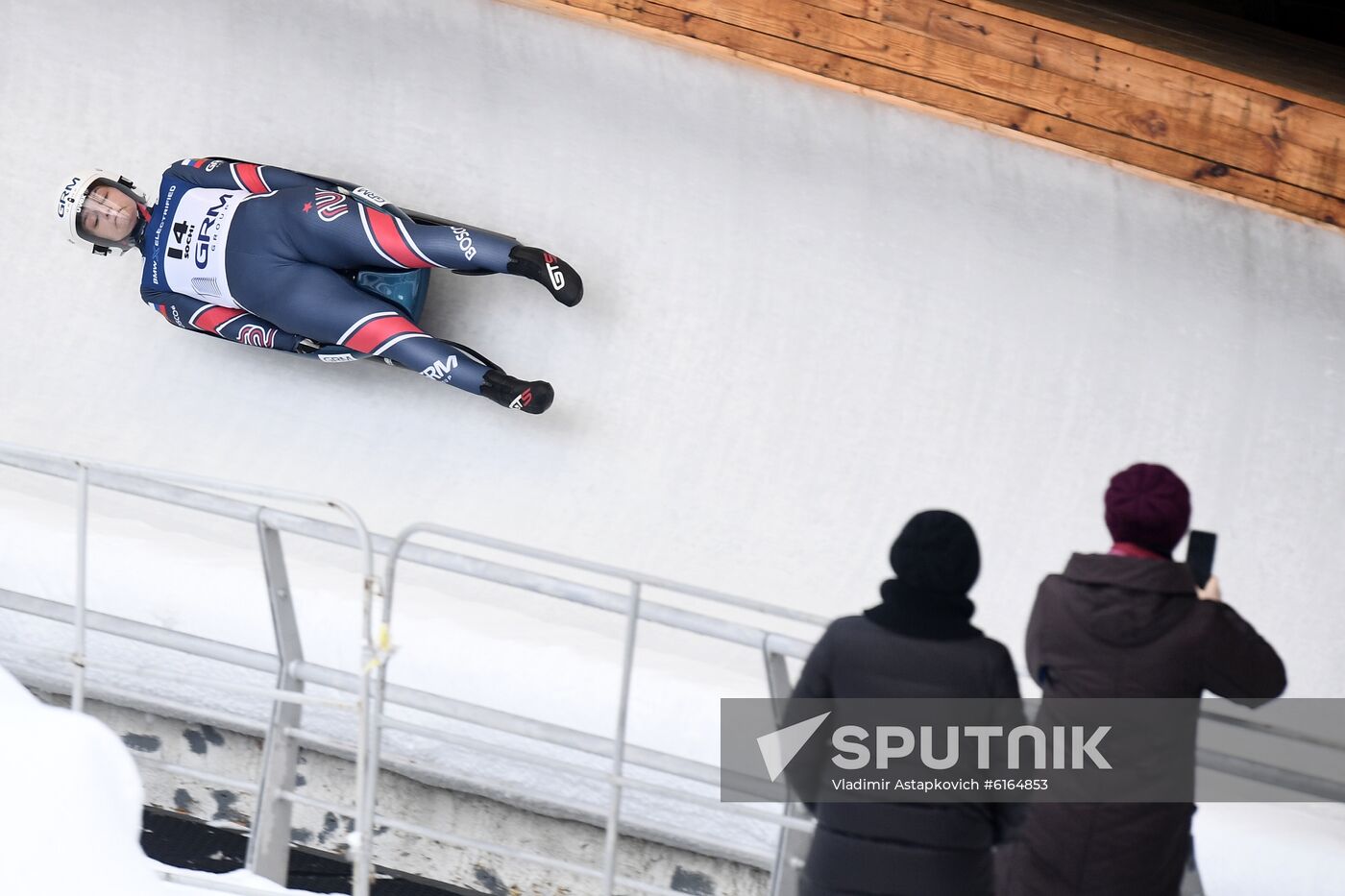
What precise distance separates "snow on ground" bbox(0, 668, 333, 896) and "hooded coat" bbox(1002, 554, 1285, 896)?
5.13 feet

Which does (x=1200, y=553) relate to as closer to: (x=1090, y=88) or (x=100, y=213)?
(x=1090, y=88)

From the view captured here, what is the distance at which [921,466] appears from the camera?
13.1 ft

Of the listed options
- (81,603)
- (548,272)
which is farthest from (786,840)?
(548,272)

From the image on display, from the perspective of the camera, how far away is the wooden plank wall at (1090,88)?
3.62 metres

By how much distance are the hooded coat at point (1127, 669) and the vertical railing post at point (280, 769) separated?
156 centimetres

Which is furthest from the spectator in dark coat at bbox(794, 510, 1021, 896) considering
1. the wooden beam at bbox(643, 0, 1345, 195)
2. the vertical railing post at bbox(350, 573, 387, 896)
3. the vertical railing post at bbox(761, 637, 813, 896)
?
the wooden beam at bbox(643, 0, 1345, 195)

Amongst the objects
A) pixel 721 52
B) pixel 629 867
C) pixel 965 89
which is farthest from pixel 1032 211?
pixel 629 867

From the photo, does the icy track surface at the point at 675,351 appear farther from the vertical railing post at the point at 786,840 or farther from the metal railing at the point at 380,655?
the vertical railing post at the point at 786,840

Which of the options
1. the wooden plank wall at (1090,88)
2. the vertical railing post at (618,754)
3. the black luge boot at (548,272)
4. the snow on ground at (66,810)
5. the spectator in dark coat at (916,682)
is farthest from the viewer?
the black luge boot at (548,272)

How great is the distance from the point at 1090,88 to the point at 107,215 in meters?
3.19

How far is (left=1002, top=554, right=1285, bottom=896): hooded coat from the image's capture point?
200 cm

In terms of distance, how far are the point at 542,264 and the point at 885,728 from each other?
2099mm

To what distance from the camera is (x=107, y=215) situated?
434cm

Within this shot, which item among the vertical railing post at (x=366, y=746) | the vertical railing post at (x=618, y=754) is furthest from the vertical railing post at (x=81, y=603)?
the vertical railing post at (x=618, y=754)
